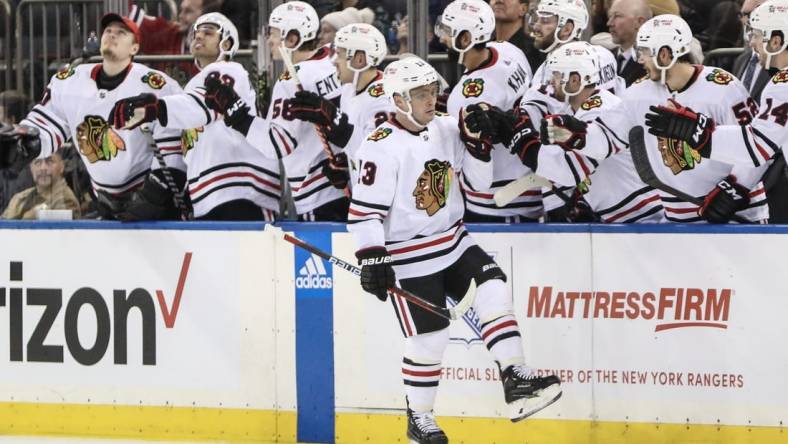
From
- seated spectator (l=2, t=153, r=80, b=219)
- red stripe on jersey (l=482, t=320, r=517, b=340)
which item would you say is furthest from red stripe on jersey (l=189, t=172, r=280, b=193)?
red stripe on jersey (l=482, t=320, r=517, b=340)

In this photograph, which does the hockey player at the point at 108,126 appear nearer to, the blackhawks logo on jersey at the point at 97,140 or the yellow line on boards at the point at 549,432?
the blackhawks logo on jersey at the point at 97,140

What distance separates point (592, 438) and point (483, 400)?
0.46 m

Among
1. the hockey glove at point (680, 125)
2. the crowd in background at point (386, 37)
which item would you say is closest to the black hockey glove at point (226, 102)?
the crowd in background at point (386, 37)

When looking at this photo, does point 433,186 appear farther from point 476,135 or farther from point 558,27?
point 558,27

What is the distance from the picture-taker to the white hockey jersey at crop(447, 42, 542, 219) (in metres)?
6.45

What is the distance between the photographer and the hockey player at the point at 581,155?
6195 mm

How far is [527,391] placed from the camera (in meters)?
5.91

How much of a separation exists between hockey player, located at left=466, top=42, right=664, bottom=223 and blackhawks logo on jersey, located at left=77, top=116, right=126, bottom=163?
1838 millimetres

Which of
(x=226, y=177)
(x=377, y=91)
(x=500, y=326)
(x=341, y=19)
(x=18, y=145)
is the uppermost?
(x=341, y=19)

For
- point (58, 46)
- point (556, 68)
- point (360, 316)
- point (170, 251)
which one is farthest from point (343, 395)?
point (58, 46)

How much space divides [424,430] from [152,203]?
5.31ft

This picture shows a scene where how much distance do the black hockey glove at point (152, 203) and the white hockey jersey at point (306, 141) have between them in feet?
1.76

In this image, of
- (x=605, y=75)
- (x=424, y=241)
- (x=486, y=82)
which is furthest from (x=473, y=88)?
(x=424, y=241)

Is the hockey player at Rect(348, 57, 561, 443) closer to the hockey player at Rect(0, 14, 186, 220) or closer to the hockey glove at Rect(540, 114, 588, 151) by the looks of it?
the hockey glove at Rect(540, 114, 588, 151)
